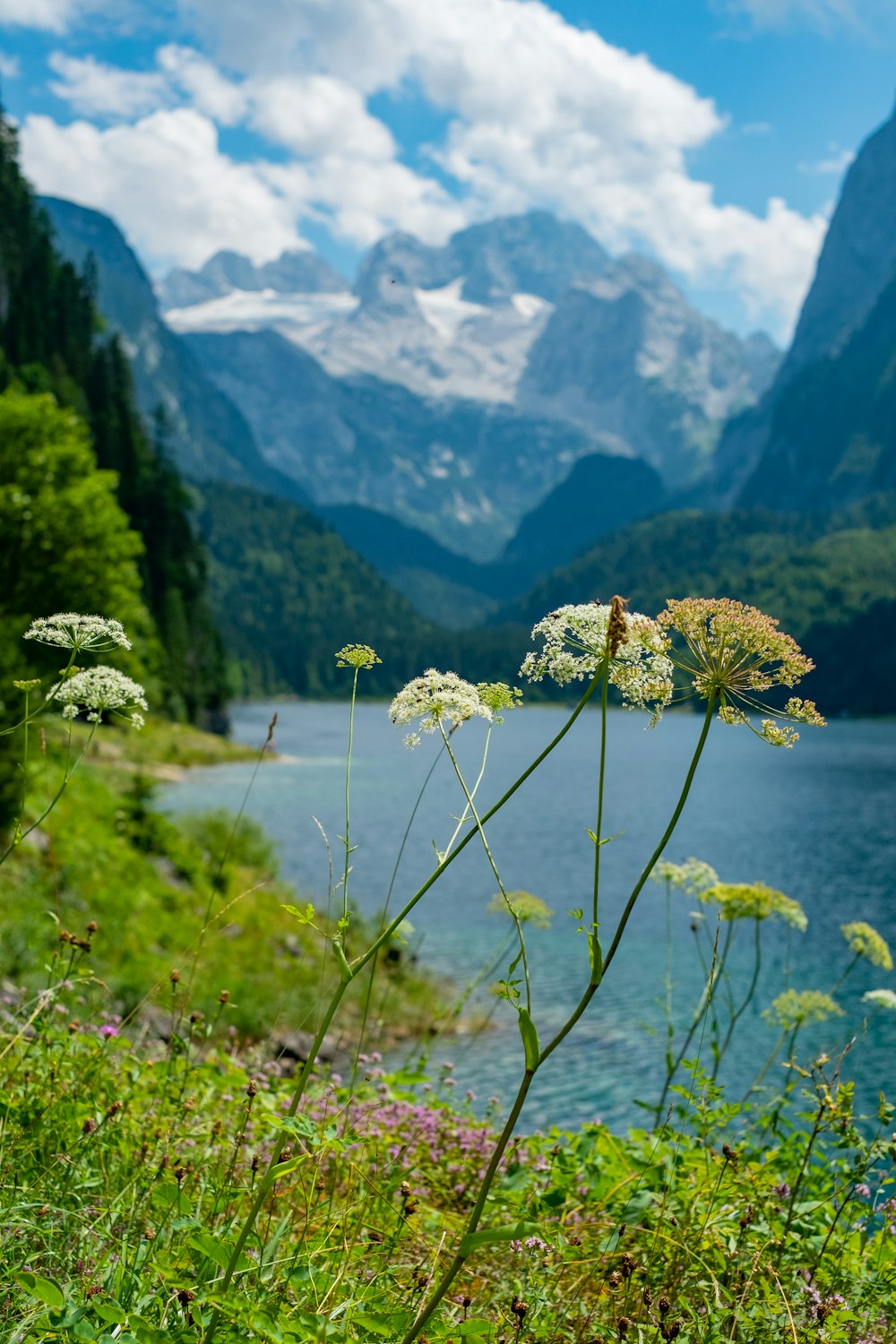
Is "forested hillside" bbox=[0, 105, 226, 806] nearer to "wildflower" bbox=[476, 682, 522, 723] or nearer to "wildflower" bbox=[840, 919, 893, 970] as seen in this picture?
"wildflower" bbox=[840, 919, 893, 970]

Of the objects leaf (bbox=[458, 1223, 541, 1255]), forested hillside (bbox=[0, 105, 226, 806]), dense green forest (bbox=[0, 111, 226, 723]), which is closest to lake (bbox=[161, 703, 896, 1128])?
leaf (bbox=[458, 1223, 541, 1255])

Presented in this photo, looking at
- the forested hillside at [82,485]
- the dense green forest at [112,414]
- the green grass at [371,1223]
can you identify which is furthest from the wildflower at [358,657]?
the dense green forest at [112,414]

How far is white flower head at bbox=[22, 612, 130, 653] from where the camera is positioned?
357cm

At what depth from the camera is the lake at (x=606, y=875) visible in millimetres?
21500

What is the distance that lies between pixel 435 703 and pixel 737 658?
92cm

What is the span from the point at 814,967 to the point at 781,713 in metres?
30.8

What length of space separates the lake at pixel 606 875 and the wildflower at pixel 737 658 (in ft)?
1.72

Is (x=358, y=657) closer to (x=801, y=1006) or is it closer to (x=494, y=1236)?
(x=494, y=1236)

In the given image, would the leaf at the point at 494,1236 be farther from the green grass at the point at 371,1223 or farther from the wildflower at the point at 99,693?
the wildflower at the point at 99,693

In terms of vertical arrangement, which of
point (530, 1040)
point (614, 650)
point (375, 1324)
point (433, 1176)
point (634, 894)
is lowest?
point (433, 1176)

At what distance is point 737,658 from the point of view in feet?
10.2

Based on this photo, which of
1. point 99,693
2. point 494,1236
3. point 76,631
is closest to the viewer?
point 494,1236

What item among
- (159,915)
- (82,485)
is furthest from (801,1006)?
Answer: (82,485)

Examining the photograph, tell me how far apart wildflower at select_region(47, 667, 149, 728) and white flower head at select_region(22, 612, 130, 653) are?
0.13m
